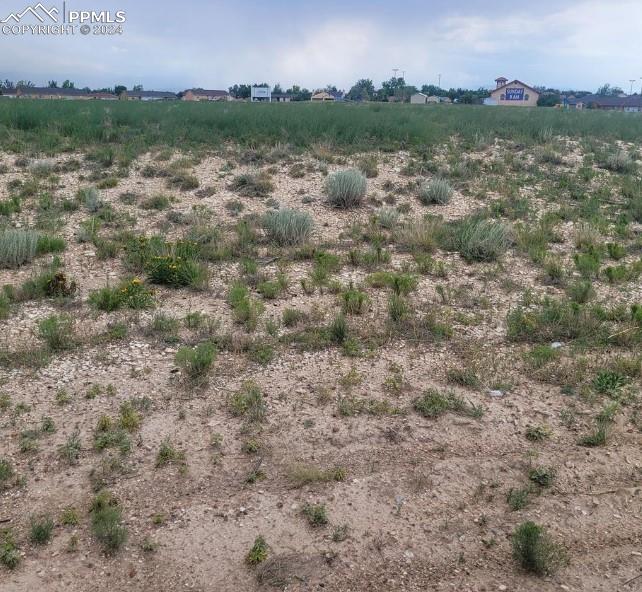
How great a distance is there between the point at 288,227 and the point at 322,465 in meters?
5.70

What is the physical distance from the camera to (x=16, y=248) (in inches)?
332

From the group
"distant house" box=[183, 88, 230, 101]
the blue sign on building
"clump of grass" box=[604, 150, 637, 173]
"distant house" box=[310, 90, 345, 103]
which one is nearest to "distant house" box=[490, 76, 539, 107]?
the blue sign on building

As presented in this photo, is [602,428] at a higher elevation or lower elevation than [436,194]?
lower

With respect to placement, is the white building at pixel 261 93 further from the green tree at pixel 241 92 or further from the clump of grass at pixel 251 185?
the clump of grass at pixel 251 185

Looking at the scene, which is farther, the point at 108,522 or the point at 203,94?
the point at 203,94

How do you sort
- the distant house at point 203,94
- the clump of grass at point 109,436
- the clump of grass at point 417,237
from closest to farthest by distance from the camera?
the clump of grass at point 109,436, the clump of grass at point 417,237, the distant house at point 203,94

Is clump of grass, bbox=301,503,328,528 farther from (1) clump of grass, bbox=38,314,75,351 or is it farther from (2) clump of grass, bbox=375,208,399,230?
(2) clump of grass, bbox=375,208,399,230

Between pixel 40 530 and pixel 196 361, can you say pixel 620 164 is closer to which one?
pixel 196 361

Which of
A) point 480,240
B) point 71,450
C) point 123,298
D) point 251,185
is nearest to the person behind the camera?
point 71,450

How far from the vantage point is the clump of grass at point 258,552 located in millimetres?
3693

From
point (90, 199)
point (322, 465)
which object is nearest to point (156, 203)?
point (90, 199)

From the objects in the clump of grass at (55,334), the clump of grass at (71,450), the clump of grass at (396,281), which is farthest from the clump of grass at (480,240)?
the clump of grass at (71,450)

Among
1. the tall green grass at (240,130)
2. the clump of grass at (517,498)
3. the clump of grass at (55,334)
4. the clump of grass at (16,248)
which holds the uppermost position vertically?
the tall green grass at (240,130)

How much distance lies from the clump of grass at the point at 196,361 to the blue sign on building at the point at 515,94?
9167 centimetres
